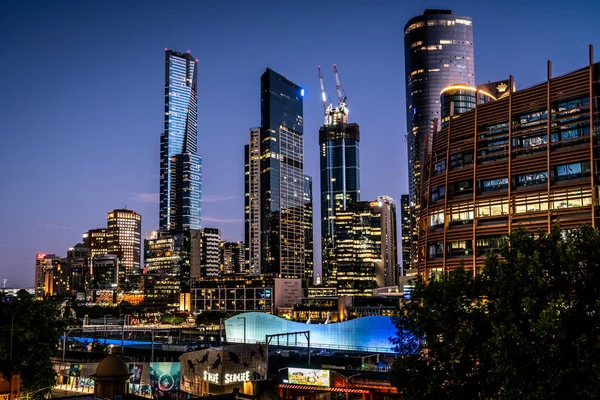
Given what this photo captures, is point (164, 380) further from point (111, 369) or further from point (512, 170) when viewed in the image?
point (512, 170)

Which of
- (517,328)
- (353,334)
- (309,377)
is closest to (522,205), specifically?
(309,377)

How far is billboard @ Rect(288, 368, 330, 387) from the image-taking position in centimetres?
6269

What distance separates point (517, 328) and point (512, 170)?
51.4 metres

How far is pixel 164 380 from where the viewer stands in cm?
6731

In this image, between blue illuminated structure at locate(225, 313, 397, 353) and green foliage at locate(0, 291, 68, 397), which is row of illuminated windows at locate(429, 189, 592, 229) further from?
green foliage at locate(0, 291, 68, 397)

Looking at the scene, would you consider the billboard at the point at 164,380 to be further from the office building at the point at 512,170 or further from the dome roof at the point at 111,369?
the dome roof at the point at 111,369

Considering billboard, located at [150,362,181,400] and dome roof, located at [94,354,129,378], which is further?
billboard, located at [150,362,181,400]

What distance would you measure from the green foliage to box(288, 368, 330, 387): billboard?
23.7m

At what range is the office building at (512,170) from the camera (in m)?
73.7

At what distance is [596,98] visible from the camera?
243 ft

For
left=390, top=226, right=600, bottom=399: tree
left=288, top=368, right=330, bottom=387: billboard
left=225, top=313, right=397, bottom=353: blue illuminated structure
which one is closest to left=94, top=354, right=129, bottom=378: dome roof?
left=390, top=226, right=600, bottom=399: tree

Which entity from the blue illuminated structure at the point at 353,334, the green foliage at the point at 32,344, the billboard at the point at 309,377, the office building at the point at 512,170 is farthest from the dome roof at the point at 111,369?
the blue illuminated structure at the point at 353,334

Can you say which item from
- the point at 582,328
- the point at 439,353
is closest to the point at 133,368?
the point at 439,353

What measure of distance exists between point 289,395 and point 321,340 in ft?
191
